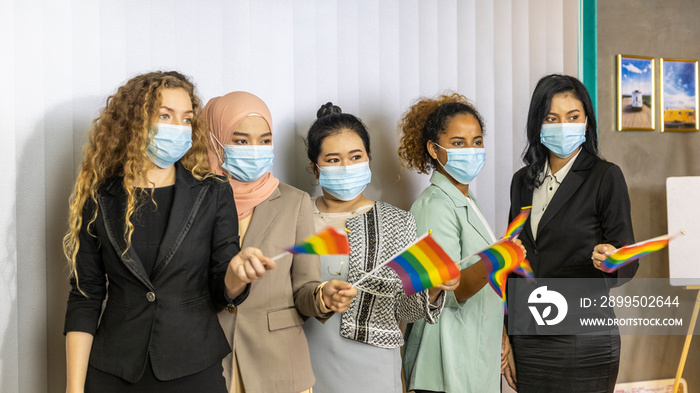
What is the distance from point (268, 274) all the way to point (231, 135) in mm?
504

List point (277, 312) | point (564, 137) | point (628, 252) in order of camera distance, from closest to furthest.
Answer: point (277, 312) → point (628, 252) → point (564, 137)

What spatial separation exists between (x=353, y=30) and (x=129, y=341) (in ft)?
5.98

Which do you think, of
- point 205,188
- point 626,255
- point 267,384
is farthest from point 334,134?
point 626,255

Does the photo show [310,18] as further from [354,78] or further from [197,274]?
[197,274]

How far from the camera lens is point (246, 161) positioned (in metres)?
2.01

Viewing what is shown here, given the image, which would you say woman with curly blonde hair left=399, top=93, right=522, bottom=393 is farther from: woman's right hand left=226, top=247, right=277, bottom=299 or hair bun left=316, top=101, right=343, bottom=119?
woman's right hand left=226, top=247, right=277, bottom=299

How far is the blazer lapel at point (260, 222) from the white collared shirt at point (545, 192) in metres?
1.07

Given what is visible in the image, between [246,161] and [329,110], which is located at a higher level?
[329,110]

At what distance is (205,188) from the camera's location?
1697 millimetres

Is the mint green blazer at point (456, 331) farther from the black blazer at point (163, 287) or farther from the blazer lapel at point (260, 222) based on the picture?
the black blazer at point (163, 287)

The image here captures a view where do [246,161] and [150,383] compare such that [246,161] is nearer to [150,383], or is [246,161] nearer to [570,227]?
[150,383]

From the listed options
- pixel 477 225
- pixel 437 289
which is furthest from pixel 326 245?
pixel 477 225

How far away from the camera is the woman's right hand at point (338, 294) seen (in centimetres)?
163

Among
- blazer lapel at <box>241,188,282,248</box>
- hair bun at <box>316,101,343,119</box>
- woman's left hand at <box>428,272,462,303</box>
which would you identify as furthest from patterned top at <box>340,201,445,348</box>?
hair bun at <box>316,101,343,119</box>
